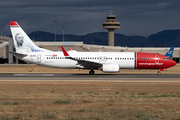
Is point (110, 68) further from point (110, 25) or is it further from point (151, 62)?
point (110, 25)

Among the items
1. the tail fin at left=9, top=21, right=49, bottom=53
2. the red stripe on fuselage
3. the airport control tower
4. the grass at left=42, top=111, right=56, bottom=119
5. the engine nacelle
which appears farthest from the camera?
the airport control tower

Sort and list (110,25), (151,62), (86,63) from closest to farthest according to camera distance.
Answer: (86,63)
(151,62)
(110,25)

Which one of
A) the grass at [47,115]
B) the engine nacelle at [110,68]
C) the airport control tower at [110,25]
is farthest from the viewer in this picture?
the airport control tower at [110,25]

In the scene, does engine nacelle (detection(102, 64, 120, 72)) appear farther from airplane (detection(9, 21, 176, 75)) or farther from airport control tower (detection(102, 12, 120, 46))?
airport control tower (detection(102, 12, 120, 46))

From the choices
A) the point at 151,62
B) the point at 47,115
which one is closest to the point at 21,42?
the point at 151,62

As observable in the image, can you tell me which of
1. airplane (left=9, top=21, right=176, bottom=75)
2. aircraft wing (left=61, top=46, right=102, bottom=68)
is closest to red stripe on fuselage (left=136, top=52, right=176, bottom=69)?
airplane (left=9, top=21, right=176, bottom=75)

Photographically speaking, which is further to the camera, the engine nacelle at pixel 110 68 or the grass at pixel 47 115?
the engine nacelle at pixel 110 68

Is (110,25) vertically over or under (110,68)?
over

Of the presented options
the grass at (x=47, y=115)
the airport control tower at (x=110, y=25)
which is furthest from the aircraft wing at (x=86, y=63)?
the airport control tower at (x=110, y=25)

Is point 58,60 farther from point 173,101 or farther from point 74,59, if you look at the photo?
point 173,101

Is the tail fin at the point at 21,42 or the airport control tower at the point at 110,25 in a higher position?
the airport control tower at the point at 110,25

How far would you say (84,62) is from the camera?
127ft

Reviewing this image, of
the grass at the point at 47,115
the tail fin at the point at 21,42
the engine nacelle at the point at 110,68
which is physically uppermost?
the tail fin at the point at 21,42

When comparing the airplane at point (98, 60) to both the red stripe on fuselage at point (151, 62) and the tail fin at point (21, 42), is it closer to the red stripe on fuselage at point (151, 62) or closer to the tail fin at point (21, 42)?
the red stripe on fuselage at point (151, 62)
